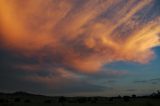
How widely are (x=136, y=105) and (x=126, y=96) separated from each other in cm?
3588

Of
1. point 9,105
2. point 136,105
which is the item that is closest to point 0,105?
point 9,105

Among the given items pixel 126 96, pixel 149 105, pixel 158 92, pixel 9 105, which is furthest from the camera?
pixel 158 92

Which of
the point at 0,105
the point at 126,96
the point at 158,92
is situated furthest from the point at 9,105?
the point at 158,92

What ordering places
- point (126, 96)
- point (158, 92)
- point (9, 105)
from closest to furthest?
point (9, 105), point (126, 96), point (158, 92)

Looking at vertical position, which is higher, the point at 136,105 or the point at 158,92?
the point at 158,92

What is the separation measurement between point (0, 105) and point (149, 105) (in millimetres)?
36828

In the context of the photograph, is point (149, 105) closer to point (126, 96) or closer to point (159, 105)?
point (159, 105)

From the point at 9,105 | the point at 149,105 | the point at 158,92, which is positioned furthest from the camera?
the point at 158,92

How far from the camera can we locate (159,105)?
78.2 meters

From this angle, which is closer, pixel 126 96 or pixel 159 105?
pixel 159 105

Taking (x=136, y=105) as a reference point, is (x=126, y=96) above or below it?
above

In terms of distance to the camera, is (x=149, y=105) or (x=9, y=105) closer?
(x=9, y=105)

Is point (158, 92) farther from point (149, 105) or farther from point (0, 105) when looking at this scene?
point (0, 105)

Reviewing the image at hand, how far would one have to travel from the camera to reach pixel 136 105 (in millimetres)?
75125
